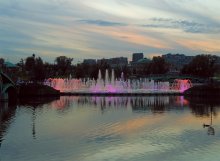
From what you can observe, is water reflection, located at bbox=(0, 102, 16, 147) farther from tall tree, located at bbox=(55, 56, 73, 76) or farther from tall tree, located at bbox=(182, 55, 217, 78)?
tall tree, located at bbox=(182, 55, 217, 78)

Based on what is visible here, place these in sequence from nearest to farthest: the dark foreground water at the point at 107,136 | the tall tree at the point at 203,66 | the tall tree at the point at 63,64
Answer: the dark foreground water at the point at 107,136 → the tall tree at the point at 203,66 → the tall tree at the point at 63,64

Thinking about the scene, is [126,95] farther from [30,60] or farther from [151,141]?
[30,60]

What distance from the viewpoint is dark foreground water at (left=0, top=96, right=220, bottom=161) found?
30.9 metres

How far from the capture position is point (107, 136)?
38250 mm

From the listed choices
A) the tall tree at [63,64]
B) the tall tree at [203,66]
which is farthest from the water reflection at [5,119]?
the tall tree at [203,66]

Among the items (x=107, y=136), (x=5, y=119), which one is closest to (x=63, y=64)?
(x=5, y=119)

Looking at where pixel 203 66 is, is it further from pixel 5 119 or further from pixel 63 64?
pixel 5 119

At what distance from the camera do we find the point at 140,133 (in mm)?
40656

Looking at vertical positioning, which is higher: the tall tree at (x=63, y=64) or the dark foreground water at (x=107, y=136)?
the tall tree at (x=63, y=64)

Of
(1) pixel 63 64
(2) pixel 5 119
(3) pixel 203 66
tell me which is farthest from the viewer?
(1) pixel 63 64

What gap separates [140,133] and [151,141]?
14.3 ft

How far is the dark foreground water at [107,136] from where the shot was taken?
30.9 m

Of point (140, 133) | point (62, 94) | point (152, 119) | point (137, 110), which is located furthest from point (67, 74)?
point (140, 133)

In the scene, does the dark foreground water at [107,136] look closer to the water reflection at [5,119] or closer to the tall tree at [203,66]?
the water reflection at [5,119]
